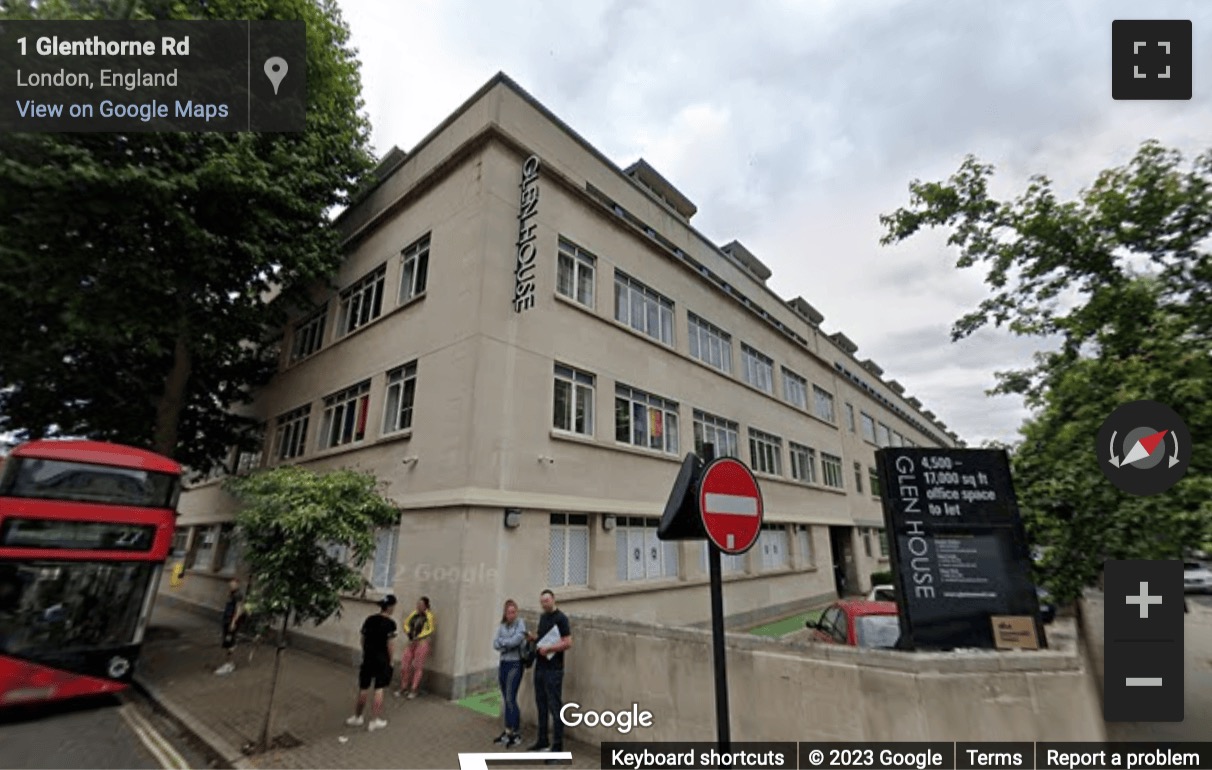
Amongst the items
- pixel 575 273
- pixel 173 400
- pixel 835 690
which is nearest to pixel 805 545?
pixel 575 273

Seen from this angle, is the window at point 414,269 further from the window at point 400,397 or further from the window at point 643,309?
the window at point 643,309

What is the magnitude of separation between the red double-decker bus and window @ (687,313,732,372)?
1442cm

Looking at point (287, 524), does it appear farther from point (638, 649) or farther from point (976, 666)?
point (976, 666)

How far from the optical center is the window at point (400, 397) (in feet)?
40.1

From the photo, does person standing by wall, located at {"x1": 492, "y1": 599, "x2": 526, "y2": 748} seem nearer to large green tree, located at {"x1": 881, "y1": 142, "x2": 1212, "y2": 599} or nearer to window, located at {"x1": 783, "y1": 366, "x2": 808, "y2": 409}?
large green tree, located at {"x1": 881, "y1": 142, "x2": 1212, "y2": 599}

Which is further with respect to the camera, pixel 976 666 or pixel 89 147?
pixel 89 147

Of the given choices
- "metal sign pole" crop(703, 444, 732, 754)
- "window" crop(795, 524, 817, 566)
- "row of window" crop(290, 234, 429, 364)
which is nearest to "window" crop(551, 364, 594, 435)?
"row of window" crop(290, 234, 429, 364)

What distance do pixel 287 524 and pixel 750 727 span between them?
6.33 metres

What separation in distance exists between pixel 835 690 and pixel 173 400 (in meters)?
18.6

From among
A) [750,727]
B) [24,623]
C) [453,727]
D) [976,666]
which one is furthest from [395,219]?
[976,666]

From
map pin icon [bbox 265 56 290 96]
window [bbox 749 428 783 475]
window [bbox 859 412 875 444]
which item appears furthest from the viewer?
window [bbox 859 412 875 444]

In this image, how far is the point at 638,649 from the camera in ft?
20.4

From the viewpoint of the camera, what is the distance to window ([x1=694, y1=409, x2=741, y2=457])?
55.1 feet

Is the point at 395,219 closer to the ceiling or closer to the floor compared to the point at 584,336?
closer to the ceiling
